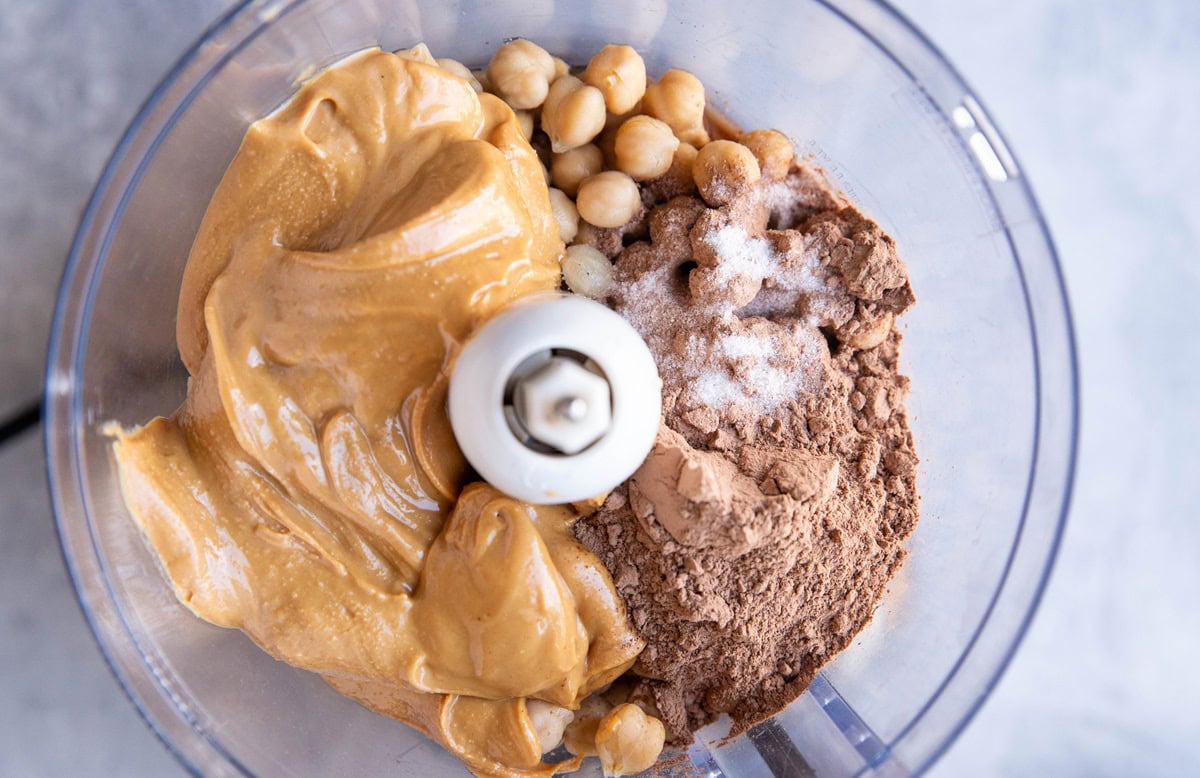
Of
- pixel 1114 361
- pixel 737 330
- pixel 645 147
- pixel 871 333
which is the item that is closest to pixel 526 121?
pixel 645 147

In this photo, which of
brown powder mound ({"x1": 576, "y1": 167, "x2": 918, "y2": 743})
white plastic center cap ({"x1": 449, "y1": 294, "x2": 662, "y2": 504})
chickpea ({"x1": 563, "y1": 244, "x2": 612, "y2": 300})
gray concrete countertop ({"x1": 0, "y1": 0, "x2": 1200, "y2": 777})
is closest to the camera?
white plastic center cap ({"x1": 449, "y1": 294, "x2": 662, "y2": 504})

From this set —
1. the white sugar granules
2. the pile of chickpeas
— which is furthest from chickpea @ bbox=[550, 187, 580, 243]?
the white sugar granules

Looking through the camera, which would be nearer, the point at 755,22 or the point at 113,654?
the point at 113,654

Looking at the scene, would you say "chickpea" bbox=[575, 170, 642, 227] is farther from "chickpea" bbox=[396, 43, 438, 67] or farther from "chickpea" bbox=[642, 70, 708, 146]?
"chickpea" bbox=[396, 43, 438, 67]

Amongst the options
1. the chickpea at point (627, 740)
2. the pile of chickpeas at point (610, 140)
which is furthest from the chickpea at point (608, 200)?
the chickpea at point (627, 740)

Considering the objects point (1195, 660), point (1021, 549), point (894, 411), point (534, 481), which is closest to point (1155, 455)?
point (1195, 660)

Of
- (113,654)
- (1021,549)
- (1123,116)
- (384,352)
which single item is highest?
(1123,116)

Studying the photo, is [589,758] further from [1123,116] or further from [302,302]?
[1123,116]
